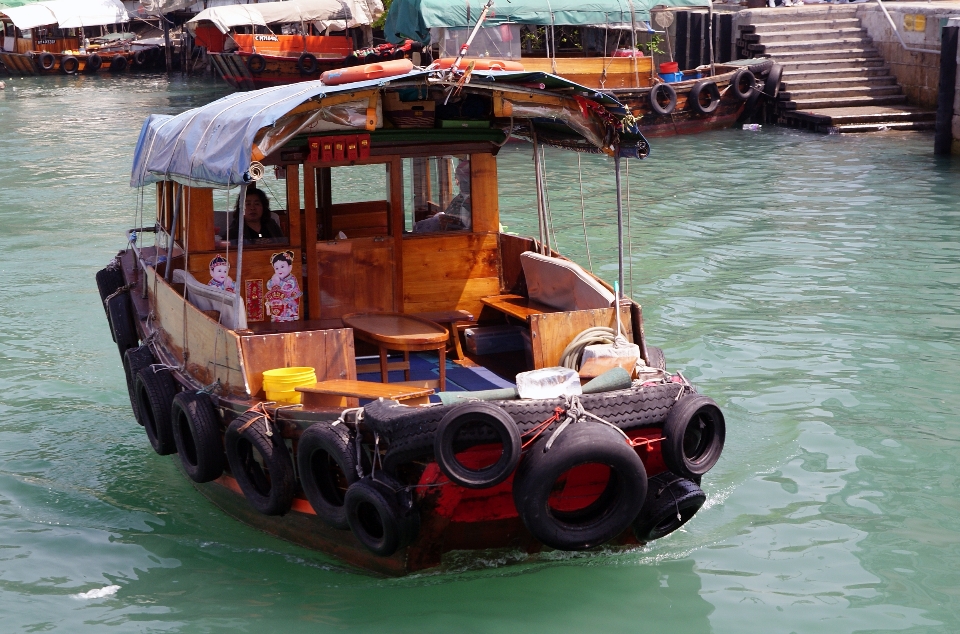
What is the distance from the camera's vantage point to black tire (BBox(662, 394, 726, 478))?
5301 millimetres

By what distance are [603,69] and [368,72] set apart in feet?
55.6

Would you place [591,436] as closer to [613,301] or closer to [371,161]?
[613,301]

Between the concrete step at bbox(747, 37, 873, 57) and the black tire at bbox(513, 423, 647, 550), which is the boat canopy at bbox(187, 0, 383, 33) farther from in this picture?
the black tire at bbox(513, 423, 647, 550)

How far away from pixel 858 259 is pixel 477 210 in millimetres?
6353

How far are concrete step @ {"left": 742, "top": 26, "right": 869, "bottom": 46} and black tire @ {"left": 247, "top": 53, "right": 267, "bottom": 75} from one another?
1501cm

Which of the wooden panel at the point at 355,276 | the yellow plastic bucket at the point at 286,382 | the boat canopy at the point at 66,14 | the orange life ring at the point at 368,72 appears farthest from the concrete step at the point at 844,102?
the boat canopy at the point at 66,14

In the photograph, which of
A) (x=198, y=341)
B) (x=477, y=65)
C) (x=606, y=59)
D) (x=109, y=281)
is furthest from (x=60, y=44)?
(x=477, y=65)

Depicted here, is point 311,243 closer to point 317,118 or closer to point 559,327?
point 317,118

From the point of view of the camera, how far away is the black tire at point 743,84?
2241 cm

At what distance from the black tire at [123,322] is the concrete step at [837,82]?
17.8 m

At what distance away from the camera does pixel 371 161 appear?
7180 millimetres

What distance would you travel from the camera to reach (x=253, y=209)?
Answer: 24.5 feet

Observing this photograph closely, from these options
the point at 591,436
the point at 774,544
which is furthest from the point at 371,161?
the point at 774,544

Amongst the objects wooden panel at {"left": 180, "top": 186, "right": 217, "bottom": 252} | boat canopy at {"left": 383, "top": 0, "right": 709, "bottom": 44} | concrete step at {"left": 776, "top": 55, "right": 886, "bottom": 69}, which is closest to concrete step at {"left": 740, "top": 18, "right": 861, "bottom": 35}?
concrete step at {"left": 776, "top": 55, "right": 886, "bottom": 69}
